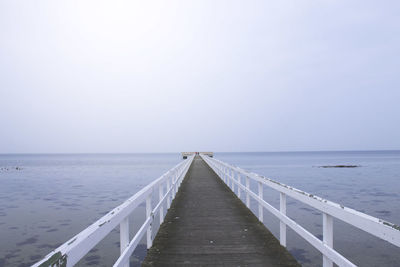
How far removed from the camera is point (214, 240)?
19.2 feet

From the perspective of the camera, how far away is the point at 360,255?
1010 centimetres

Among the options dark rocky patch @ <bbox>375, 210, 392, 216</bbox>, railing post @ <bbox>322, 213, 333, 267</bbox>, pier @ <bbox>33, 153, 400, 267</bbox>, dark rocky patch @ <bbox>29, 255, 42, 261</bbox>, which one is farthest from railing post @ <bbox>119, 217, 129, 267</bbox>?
dark rocky patch @ <bbox>375, 210, 392, 216</bbox>

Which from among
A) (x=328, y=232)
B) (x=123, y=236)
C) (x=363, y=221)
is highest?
(x=363, y=221)

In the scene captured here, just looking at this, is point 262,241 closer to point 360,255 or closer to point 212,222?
point 212,222

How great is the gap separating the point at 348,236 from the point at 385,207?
31.1 feet

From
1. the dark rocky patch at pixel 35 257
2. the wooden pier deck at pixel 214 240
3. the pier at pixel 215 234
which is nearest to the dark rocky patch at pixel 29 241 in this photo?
the dark rocky patch at pixel 35 257

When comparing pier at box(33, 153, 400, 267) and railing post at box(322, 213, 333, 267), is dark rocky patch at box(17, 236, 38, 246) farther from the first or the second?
railing post at box(322, 213, 333, 267)

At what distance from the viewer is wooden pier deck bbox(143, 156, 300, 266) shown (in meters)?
4.77

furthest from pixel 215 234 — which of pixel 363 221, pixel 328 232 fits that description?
pixel 363 221

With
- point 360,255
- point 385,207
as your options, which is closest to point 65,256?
point 360,255

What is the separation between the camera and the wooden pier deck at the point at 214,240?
15.7 ft

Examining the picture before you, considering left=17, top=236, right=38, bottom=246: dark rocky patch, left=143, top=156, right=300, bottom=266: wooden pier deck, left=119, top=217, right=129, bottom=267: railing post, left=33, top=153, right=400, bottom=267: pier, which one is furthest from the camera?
left=17, top=236, right=38, bottom=246: dark rocky patch

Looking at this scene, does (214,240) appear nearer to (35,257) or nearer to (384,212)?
(35,257)

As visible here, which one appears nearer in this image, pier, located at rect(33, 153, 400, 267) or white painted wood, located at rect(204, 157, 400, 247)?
white painted wood, located at rect(204, 157, 400, 247)
